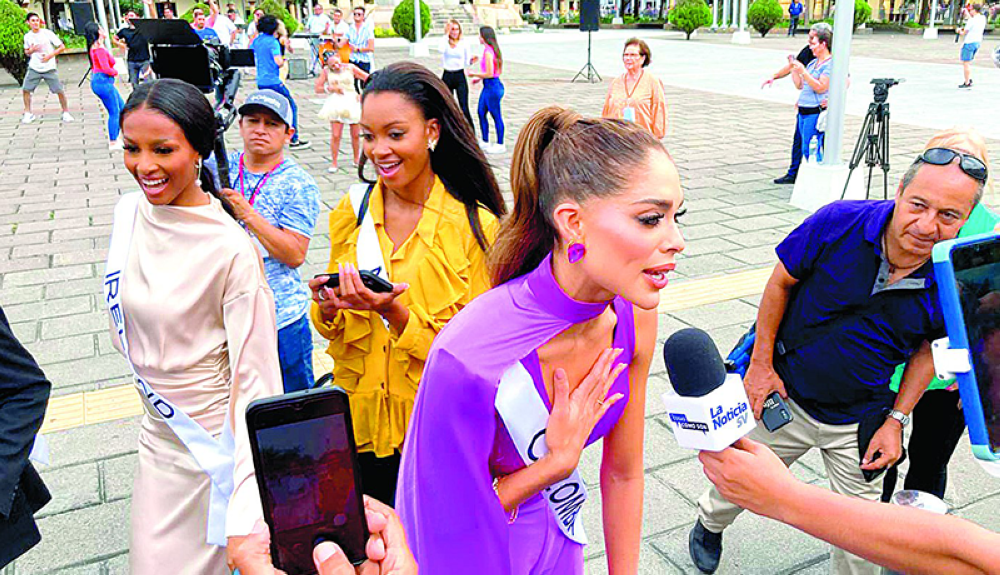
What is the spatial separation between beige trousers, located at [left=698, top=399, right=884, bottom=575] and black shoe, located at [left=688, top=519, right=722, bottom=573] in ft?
0.44

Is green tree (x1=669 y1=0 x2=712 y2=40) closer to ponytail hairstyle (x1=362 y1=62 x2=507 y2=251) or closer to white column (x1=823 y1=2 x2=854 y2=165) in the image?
white column (x1=823 y1=2 x2=854 y2=165)

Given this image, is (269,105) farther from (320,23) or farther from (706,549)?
(320,23)

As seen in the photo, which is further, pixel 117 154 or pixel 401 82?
pixel 117 154

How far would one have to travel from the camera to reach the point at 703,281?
19.6 ft

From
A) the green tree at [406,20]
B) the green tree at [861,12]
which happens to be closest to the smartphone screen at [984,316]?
the green tree at [406,20]

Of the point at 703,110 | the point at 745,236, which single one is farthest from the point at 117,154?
the point at 703,110

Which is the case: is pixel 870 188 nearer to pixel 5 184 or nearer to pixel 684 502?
pixel 684 502

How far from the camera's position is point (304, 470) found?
1.19m

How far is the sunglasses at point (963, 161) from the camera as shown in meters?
2.33

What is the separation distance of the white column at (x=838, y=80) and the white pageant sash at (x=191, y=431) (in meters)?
7.17

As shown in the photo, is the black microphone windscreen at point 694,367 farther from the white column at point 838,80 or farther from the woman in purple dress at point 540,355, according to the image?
the white column at point 838,80

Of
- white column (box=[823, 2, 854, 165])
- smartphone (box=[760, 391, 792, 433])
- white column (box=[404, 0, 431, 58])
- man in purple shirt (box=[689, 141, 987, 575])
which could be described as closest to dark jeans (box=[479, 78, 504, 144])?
white column (box=[823, 2, 854, 165])

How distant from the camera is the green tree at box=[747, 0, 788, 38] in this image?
32.4 m

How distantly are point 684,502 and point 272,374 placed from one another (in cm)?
207
